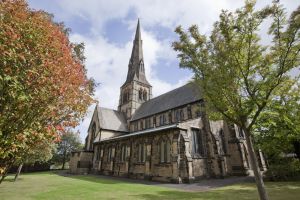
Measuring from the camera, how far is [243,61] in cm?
971

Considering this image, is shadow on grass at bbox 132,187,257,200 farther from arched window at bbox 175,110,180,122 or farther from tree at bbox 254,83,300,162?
arched window at bbox 175,110,180,122

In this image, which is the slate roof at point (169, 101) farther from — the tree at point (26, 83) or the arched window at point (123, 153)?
the tree at point (26, 83)

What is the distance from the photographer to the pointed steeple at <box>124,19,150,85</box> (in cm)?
4450

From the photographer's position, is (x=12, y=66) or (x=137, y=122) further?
(x=137, y=122)

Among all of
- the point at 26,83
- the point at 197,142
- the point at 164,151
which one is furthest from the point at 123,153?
the point at 26,83

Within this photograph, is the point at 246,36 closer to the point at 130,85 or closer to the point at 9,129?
the point at 9,129

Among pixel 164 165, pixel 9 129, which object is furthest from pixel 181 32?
pixel 164 165

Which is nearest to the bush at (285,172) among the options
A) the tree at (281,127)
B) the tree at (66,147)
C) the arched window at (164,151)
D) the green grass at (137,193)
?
the tree at (281,127)

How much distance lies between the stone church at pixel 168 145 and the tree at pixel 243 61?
2.47 m

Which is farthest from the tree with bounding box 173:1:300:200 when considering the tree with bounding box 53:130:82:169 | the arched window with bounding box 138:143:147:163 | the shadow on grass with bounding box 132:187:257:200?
the tree with bounding box 53:130:82:169

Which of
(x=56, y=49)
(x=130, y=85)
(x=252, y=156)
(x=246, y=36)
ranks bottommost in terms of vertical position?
(x=252, y=156)

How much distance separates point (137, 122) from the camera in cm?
3706

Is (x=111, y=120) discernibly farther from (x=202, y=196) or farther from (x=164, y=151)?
(x=202, y=196)

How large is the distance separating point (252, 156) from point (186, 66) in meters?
5.90
